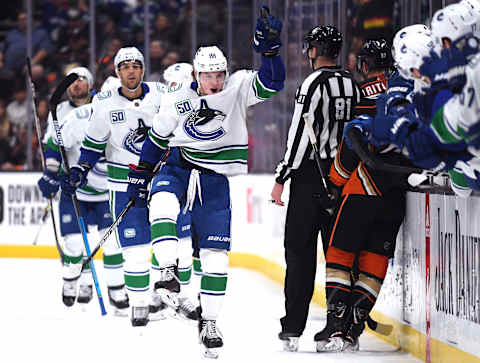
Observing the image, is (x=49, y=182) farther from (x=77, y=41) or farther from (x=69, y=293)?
(x=77, y=41)

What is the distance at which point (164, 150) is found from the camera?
15.4 feet

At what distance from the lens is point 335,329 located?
174 inches

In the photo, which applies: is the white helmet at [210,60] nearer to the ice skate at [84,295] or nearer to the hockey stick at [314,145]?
the hockey stick at [314,145]

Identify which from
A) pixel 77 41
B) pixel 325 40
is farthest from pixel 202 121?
pixel 77 41

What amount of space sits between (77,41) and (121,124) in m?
6.56

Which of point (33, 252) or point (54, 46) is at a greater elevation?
point (54, 46)

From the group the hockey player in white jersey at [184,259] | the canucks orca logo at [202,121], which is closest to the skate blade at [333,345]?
the hockey player in white jersey at [184,259]

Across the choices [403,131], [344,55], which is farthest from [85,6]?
[403,131]

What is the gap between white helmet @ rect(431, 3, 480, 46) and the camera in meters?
3.20

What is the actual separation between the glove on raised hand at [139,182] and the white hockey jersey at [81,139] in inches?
61.9

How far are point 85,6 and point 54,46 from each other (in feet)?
2.03

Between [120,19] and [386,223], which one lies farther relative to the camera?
[120,19]

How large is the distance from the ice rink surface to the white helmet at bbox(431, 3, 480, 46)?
160cm

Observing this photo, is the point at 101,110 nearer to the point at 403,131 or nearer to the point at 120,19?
the point at 403,131
